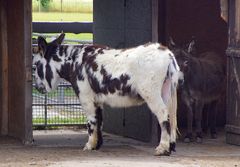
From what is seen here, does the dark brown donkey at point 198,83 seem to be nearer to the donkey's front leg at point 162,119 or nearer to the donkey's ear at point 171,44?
the donkey's ear at point 171,44

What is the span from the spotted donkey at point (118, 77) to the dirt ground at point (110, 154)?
41 centimetres

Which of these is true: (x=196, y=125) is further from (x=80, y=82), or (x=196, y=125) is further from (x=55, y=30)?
(x=55, y=30)

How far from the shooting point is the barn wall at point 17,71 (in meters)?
14.7

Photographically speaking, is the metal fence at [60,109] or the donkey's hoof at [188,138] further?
the metal fence at [60,109]

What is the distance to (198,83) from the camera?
53.3 feet

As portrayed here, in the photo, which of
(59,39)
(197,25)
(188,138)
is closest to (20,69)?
(59,39)

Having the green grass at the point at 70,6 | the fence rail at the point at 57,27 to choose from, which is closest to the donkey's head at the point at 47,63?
the fence rail at the point at 57,27

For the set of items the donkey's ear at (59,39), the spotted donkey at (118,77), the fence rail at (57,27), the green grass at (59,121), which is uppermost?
the donkey's ear at (59,39)

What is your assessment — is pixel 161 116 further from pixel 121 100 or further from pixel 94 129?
pixel 94 129

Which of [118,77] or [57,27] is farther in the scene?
[57,27]

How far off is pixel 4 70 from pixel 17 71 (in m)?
0.74

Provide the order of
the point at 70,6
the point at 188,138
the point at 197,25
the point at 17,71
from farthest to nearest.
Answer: the point at 70,6, the point at 197,25, the point at 188,138, the point at 17,71

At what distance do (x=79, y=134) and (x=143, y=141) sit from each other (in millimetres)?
1788

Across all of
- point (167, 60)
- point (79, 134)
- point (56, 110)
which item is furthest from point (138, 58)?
point (56, 110)
